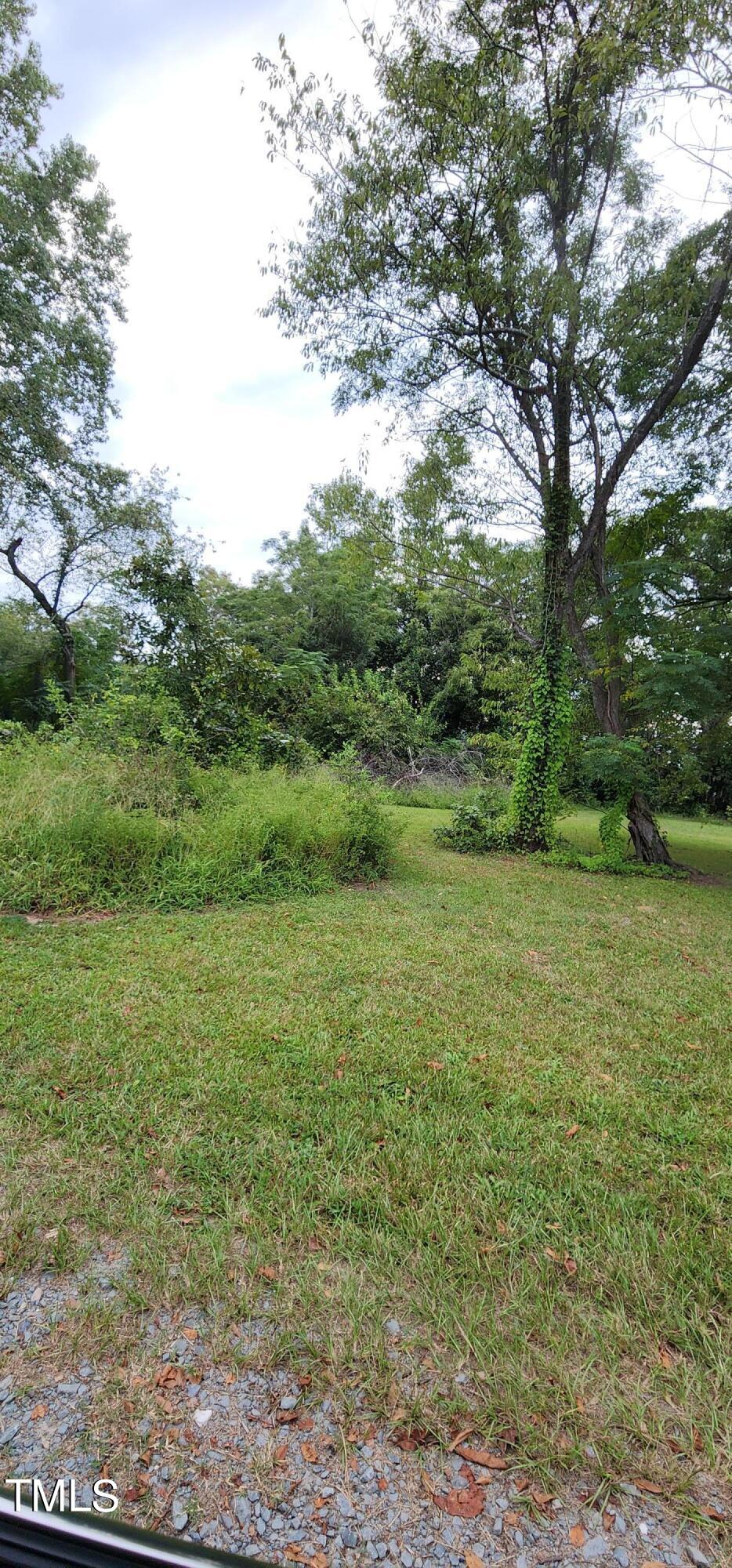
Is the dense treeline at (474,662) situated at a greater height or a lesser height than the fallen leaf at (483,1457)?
greater

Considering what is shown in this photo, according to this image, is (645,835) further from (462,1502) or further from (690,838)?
(462,1502)

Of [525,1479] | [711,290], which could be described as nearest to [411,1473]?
[525,1479]

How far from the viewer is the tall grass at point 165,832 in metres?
4.36

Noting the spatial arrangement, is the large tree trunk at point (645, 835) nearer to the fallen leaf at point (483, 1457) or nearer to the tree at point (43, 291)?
the fallen leaf at point (483, 1457)

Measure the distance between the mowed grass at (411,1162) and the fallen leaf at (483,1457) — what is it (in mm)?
50

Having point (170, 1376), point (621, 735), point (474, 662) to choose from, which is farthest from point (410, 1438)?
point (474, 662)

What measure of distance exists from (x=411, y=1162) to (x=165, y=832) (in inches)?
144

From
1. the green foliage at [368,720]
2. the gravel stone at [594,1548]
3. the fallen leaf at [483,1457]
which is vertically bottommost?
the fallen leaf at [483,1457]

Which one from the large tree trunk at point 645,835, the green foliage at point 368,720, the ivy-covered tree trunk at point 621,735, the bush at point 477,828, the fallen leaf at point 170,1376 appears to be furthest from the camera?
the green foliage at point 368,720

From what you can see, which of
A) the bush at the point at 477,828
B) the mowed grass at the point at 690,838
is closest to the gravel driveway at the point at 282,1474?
the bush at the point at 477,828

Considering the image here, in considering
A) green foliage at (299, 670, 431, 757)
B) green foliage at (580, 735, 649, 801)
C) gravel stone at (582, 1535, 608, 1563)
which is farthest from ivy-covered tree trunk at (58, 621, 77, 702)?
gravel stone at (582, 1535, 608, 1563)

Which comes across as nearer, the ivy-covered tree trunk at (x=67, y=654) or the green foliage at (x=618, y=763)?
the green foliage at (x=618, y=763)

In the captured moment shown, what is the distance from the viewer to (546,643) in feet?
24.7

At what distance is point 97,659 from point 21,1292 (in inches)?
561
